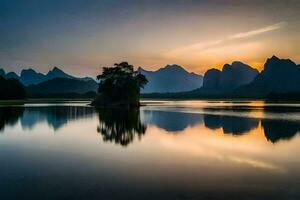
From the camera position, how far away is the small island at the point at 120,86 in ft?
301

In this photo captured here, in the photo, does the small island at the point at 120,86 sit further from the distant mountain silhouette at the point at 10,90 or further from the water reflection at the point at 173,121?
the distant mountain silhouette at the point at 10,90

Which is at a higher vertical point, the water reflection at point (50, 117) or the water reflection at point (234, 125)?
the water reflection at point (50, 117)

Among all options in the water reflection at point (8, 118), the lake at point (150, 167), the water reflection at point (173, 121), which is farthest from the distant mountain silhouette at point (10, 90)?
the lake at point (150, 167)

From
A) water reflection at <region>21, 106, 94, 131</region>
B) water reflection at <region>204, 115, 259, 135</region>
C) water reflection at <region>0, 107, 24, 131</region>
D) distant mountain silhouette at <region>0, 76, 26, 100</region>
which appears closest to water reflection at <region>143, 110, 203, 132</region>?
water reflection at <region>204, 115, 259, 135</region>

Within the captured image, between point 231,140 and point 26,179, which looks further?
point 231,140

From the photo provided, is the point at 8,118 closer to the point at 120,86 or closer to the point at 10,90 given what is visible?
the point at 120,86

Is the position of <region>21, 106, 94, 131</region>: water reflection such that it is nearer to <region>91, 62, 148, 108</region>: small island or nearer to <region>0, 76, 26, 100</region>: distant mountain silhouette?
<region>91, 62, 148, 108</region>: small island

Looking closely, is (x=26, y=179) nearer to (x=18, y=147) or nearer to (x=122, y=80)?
(x=18, y=147)

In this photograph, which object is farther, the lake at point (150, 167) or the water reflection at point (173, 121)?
the water reflection at point (173, 121)

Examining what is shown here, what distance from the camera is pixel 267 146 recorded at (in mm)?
22359

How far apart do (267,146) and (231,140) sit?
11.1ft

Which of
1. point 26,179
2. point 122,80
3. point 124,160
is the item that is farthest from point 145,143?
point 122,80

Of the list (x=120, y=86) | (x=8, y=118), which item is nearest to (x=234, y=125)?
(x=8, y=118)

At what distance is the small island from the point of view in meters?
91.8
